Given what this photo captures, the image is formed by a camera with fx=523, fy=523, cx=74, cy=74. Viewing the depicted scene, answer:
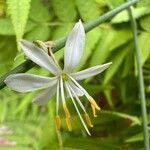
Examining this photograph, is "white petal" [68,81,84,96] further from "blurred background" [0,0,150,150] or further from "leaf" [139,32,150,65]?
"leaf" [139,32,150,65]

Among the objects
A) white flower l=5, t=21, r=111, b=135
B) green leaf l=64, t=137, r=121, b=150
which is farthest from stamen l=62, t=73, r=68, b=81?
green leaf l=64, t=137, r=121, b=150

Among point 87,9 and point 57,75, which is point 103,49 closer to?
point 87,9

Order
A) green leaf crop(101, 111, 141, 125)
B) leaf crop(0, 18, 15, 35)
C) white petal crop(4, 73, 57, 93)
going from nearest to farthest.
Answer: white petal crop(4, 73, 57, 93)
leaf crop(0, 18, 15, 35)
green leaf crop(101, 111, 141, 125)

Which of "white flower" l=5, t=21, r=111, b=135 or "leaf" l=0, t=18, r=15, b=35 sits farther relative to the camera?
"leaf" l=0, t=18, r=15, b=35

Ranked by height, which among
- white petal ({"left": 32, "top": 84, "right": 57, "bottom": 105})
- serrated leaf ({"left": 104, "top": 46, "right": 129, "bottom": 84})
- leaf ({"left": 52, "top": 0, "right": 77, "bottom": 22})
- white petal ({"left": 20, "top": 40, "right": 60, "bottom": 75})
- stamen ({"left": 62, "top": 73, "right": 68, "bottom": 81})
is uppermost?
leaf ({"left": 52, "top": 0, "right": 77, "bottom": 22})

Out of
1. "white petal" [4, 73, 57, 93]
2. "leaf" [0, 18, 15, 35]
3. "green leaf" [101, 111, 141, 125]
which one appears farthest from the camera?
"green leaf" [101, 111, 141, 125]

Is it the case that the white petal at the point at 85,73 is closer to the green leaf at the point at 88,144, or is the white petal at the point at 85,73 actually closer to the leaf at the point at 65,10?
the leaf at the point at 65,10

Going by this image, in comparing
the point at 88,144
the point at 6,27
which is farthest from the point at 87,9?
the point at 88,144

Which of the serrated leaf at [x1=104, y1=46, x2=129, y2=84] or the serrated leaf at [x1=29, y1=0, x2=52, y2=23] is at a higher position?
the serrated leaf at [x1=29, y1=0, x2=52, y2=23]
